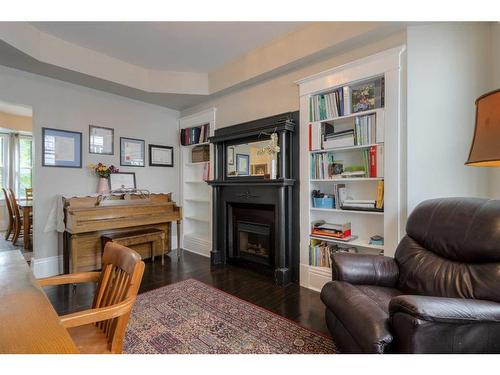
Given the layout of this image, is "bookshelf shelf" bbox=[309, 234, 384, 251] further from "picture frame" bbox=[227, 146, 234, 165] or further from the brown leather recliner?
"picture frame" bbox=[227, 146, 234, 165]

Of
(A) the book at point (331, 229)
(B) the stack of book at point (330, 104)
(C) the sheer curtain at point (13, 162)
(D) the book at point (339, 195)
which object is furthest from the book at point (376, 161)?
(C) the sheer curtain at point (13, 162)

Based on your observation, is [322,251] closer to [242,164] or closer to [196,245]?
[242,164]

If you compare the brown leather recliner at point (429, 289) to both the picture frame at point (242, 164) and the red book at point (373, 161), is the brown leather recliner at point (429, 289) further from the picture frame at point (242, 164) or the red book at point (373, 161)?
the picture frame at point (242, 164)

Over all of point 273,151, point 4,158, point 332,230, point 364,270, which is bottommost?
point 364,270

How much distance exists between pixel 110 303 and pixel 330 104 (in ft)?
8.13

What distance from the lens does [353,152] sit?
261 centimetres

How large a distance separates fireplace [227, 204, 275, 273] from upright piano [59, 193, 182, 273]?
36.8 inches

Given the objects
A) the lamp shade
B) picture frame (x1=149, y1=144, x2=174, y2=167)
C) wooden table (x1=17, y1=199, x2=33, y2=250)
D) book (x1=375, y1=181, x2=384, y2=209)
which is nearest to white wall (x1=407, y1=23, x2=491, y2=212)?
book (x1=375, y1=181, x2=384, y2=209)

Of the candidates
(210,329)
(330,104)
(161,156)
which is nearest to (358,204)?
(330,104)

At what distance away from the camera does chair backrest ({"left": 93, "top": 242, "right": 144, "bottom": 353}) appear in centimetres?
103
